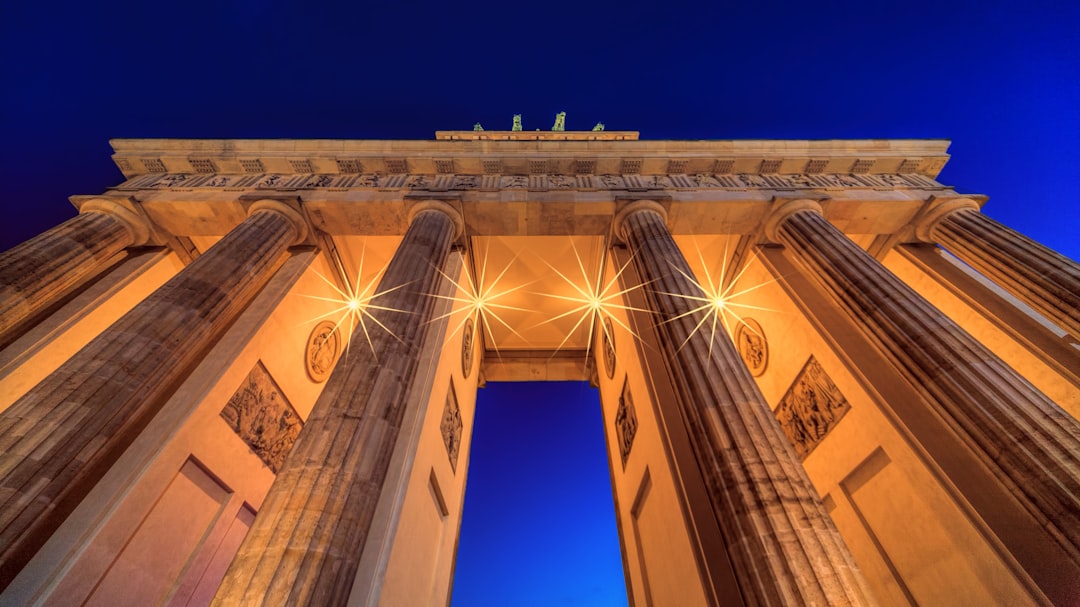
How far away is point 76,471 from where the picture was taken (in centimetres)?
459

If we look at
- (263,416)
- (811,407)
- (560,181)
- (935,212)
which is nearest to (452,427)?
(263,416)

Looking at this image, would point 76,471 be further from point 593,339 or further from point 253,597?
point 593,339

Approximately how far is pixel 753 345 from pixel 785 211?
3799 mm

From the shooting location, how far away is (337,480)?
4.21 metres

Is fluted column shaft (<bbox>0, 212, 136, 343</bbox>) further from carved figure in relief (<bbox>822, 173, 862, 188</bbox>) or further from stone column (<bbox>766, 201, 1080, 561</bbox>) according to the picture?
carved figure in relief (<bbox>822, 173, 862, 188</bbox>)

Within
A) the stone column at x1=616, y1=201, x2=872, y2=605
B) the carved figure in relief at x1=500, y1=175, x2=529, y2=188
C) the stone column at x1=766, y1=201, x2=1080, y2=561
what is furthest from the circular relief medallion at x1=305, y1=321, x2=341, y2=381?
the stone column at x1=766, y1=201, x2=1080, y2=561

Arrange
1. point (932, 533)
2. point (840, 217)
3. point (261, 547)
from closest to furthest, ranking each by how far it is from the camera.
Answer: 1. point (261, 547)
2. point (932, 533)
3. point (840, 217)

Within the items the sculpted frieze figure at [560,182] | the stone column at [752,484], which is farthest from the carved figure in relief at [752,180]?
the stone column at [752,484]

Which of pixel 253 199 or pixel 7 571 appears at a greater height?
pixel 253 199

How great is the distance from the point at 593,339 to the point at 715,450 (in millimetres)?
10197

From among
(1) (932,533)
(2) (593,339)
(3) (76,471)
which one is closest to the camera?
(3) (76,471)

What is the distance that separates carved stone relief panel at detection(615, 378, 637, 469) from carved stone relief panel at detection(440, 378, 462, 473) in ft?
13.5

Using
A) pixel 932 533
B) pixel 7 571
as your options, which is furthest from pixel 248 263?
pixel 932 533

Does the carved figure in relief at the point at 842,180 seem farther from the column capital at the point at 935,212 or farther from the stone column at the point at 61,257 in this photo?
the stone column at the point at 61,257
